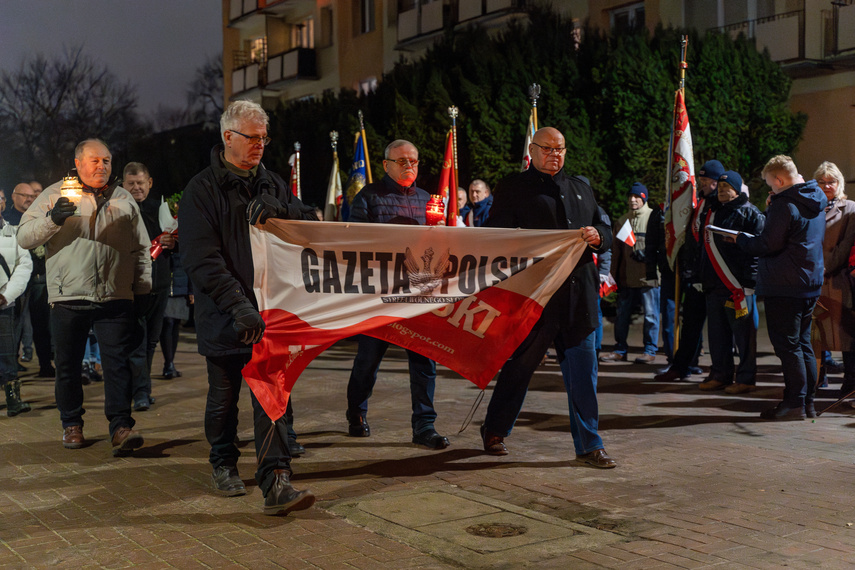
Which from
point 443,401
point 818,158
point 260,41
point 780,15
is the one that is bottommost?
point 443,401

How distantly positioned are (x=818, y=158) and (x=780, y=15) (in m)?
3.29

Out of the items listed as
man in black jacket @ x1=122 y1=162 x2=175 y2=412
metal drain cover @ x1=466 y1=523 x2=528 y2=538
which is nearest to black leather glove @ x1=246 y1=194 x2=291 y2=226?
metal drain cover @ x1=466 y1=523 x2=528 y2=538

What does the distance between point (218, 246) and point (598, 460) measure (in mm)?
2777

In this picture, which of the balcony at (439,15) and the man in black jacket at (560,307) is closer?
the man in black jacket at (560,307)

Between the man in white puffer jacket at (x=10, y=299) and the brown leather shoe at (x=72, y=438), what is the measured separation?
6.19 feet

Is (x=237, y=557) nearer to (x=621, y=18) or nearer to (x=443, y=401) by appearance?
(x=443, y=401)

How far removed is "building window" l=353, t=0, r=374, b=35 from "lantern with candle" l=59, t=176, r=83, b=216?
28082 mm

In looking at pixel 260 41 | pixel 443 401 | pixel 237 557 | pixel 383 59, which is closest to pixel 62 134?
pixel 260 41

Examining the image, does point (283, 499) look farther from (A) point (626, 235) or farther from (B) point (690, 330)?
Result: (A) point (626, 235)

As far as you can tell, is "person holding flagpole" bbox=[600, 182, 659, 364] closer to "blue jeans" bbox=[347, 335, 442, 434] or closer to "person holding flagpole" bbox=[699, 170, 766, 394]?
"person holding flagpole" bbox=[699, 170, 766, 394]

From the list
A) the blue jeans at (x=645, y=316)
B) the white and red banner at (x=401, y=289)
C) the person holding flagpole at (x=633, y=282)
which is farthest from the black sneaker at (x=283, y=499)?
the blue jeans at (x=645, y=316)

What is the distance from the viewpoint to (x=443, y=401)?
9234 mm

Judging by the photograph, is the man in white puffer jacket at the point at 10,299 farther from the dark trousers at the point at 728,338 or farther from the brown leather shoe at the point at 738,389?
the brown leather shoe at the point at 738,389

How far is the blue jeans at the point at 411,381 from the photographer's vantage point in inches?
282
